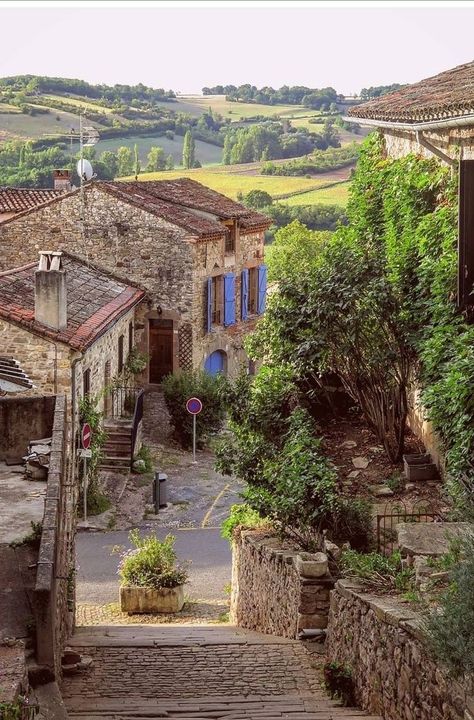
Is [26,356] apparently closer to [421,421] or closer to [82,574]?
[82,574]

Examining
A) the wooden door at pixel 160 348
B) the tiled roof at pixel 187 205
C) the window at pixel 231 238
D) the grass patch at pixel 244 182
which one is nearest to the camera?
the tiled roof at pixel 187 205

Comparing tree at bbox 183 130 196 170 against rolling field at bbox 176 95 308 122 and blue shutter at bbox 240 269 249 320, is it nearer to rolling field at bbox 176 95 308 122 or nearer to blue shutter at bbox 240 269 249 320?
rolling field at bbox 176 95 308 122

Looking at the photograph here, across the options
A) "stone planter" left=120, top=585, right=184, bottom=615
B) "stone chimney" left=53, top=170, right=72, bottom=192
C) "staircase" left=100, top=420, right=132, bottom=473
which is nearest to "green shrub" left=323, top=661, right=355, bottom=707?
"stone planter" left=120, top=585, right=184, bottom=615

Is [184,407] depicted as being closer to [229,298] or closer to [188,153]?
[229,298]

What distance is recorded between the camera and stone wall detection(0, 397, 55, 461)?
587 inches

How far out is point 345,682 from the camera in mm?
10836

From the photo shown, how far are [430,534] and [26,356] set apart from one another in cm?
1381

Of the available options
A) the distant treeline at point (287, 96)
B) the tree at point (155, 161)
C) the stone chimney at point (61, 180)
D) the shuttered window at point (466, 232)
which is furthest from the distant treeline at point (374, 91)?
the shuttered window at point (466, 232)

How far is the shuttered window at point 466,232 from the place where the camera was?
13258 mm

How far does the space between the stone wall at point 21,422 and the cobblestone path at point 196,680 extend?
243 cm

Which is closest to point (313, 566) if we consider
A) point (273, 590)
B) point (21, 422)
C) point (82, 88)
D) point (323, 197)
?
point (273, 590)

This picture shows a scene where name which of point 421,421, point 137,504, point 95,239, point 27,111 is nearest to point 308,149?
point 27,111

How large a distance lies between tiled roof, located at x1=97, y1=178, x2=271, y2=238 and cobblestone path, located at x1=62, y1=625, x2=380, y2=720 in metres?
19.4

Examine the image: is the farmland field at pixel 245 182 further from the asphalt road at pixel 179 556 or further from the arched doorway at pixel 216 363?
the asphalt road at pixel 179 556
